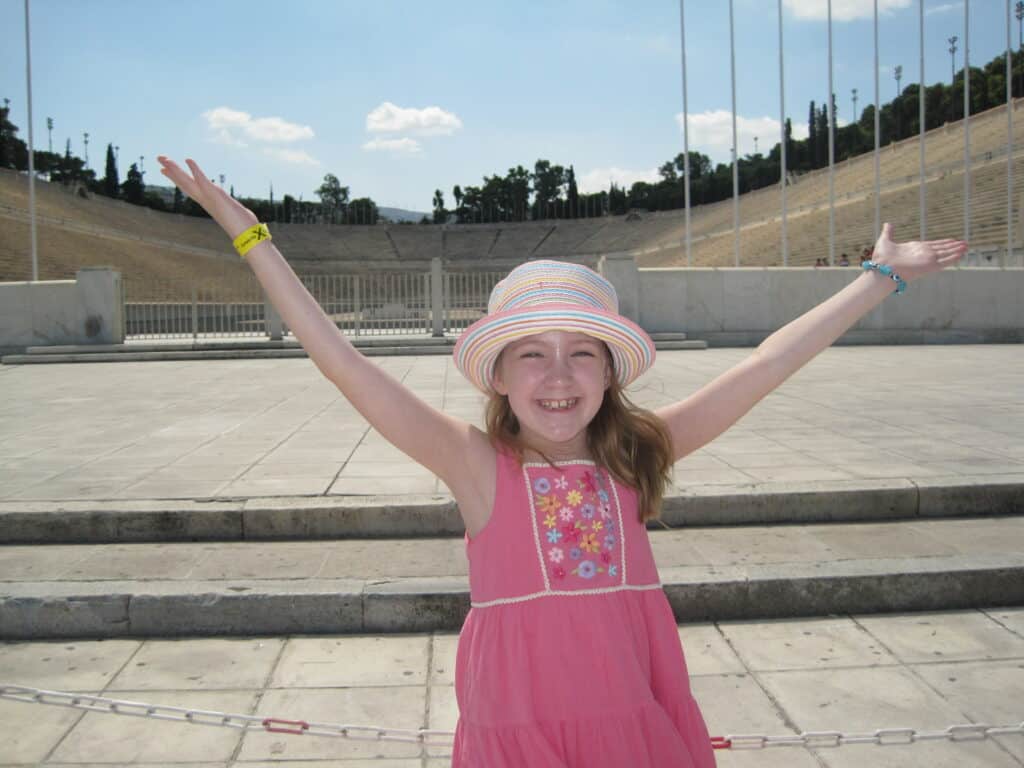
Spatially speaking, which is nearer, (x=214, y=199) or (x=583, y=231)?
(x=214, y=199)

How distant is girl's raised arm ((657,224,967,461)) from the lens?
6.11 feet

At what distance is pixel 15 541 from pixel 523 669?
390cm

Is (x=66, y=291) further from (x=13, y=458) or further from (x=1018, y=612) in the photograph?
(x=1018, y=612)

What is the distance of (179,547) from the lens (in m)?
4.25

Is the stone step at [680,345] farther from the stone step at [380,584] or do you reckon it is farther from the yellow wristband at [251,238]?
the yellow wristband at [251,238]

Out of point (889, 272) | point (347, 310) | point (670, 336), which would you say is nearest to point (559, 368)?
point (889, 272)

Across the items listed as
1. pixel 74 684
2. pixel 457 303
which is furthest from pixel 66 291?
pixel 74 684

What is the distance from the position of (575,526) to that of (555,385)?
287 millimetres

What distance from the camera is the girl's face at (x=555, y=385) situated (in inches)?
63.6

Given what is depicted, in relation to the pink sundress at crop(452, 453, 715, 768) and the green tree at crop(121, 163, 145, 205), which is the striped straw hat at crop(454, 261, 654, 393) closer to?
the pink sundress at crop(452, 453, 715, 768)

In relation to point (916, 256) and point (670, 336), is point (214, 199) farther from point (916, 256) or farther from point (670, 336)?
point (670, 336)

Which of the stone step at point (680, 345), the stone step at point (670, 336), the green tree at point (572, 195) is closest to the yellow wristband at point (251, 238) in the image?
the stone step at point (680, 345)

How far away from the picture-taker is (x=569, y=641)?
1526mm

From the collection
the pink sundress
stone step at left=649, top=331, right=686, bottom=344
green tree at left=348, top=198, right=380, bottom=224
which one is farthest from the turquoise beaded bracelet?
green tree at left=348, top=198, right=380, bottom=224
